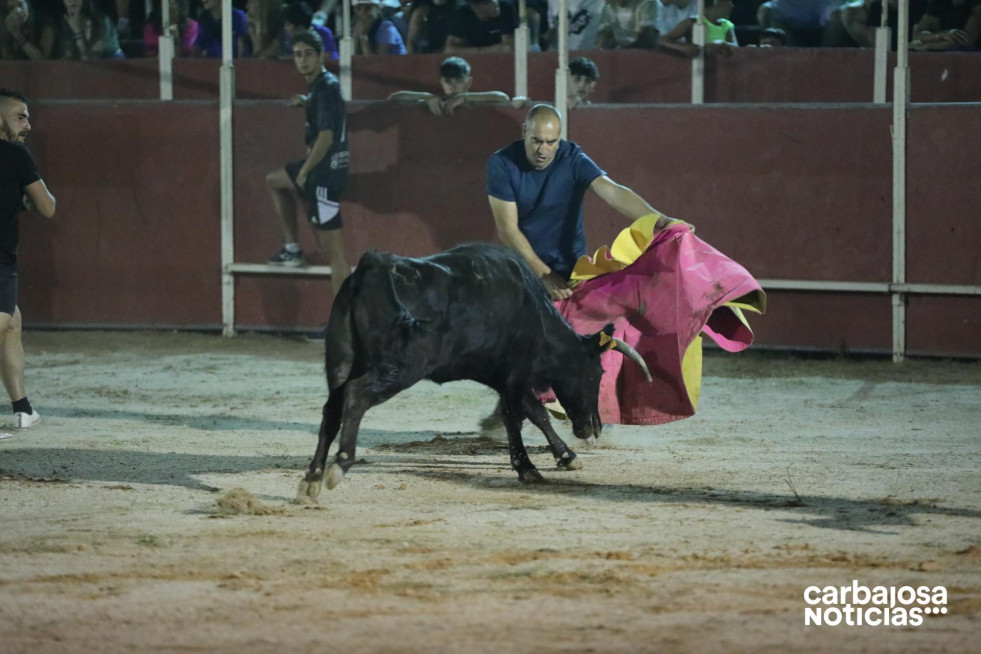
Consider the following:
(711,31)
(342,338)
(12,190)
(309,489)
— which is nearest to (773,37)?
(711,31)

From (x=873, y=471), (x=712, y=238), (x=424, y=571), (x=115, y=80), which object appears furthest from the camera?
(x=115, y=80)

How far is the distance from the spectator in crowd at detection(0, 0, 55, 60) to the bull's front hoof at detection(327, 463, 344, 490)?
10468mm

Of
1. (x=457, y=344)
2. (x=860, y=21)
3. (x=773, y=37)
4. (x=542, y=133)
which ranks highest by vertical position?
(x=860, y=21)

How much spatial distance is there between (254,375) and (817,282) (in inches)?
181

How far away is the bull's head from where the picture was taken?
6977 millimetres

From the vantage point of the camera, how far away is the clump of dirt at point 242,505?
5945 mm

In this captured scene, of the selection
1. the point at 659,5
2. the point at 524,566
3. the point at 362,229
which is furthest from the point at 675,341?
the point at 659,5

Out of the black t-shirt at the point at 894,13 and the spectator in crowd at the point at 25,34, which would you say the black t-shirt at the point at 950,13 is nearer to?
the black t-shirt at the point at 894,13

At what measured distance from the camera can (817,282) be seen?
11523 mm

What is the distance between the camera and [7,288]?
8180mm

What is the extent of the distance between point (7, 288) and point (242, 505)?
9.79 feet

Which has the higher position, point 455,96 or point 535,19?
point 535,19

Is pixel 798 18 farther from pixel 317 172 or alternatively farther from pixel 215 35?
pixel 215 35

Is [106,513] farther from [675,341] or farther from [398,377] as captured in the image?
[675,341]
